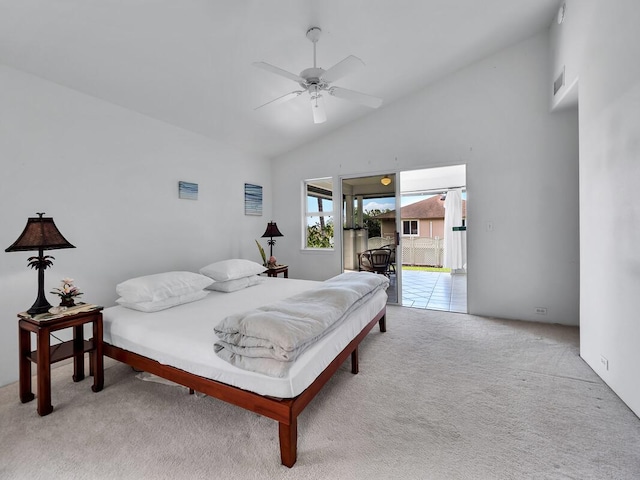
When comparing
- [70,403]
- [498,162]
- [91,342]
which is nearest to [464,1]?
[498,162]

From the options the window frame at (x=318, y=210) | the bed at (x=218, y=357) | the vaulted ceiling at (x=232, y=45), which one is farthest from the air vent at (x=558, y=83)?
the bed at (x=218, y=357)

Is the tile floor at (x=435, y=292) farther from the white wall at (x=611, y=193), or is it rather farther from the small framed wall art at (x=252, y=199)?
the small framed wall art at (x=252, y=199)

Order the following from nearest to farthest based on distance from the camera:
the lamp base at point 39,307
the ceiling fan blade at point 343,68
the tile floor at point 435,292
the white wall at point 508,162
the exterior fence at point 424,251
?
1. the lamp base at point 39,307
2. the ceiling fan blade at point 343,68
3. the white wall at point 508,162
4. the tile floor at point 435,292
5. the exterior fence at point 424,251

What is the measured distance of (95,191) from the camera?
281 cm

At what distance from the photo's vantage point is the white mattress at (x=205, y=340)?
1581mm

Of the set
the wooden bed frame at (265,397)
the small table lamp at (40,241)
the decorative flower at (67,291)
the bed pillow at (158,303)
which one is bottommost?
the wooden bed frame at (265,397)

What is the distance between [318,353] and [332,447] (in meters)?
0.49

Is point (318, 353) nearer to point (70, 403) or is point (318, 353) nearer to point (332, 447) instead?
point (332, 447)

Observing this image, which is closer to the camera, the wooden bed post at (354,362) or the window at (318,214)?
the wooden bed post at (354,362)

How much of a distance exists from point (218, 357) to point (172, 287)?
116 centimetres

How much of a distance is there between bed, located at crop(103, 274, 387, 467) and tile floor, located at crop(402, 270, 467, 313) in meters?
2.13

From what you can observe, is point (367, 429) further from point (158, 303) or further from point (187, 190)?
point (187, 190)

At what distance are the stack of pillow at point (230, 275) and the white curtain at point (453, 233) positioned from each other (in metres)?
5.49

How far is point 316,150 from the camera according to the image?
4.98 metres
